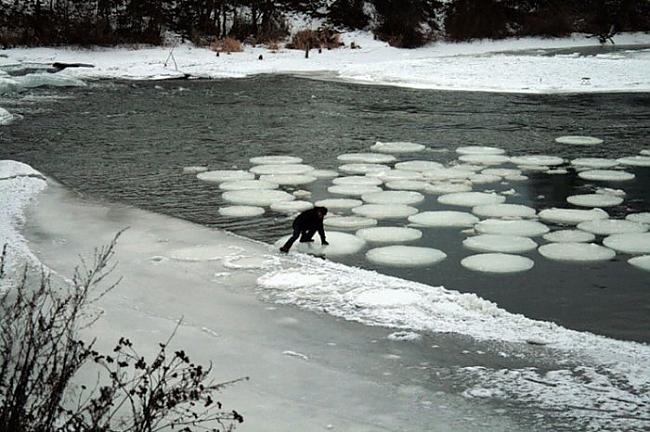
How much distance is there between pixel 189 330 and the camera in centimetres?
555

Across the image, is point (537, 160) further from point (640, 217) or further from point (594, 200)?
point (640, 217)

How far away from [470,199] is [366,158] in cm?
276

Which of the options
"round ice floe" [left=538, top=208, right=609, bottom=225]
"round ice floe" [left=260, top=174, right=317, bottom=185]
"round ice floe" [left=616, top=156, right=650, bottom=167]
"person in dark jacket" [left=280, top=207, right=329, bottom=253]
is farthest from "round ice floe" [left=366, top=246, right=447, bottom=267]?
"round ice floe" [left=616, top=156, right=650, bottom=167]

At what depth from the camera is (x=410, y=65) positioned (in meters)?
25.1

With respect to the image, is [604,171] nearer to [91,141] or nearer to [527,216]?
[527,216]

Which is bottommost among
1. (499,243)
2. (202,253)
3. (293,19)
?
(202,253)

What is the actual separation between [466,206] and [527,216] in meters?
0.70

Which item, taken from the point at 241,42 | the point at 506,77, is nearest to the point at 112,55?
the point at 241,42

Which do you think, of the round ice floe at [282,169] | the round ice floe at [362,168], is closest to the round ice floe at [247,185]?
the round ice floe at [282,169]

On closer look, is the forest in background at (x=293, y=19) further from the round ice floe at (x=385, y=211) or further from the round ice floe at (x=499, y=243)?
the round ice floe at (x=499, y=243)

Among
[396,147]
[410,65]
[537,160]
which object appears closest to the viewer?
[537,160]

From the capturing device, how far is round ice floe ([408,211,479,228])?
849 centimetres

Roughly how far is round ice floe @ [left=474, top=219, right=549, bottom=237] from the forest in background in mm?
23832

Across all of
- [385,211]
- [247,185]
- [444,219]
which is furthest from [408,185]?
[247,185]
